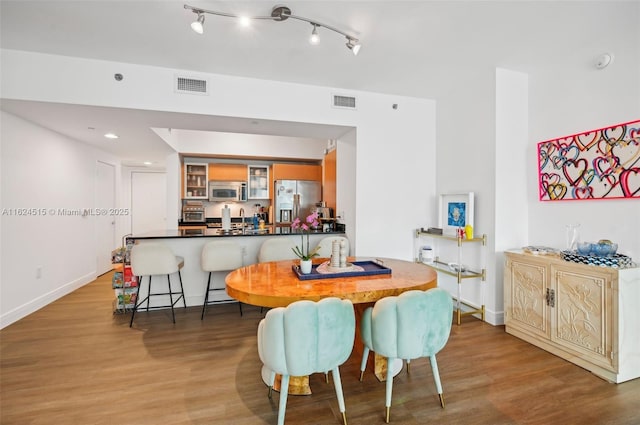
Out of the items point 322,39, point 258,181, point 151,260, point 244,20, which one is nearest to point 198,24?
point 244,20

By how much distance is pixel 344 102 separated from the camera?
3703 millimetres

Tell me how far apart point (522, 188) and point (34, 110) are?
5.39 m

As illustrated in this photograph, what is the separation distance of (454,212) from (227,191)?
4589 millimetres

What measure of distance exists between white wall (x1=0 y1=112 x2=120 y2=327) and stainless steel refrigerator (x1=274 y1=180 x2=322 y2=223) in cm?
331

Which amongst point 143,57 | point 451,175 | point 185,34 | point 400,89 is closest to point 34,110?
point 143,57

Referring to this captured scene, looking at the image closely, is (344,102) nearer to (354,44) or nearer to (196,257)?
(354,44)

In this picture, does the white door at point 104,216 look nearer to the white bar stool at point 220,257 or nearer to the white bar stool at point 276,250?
the white bar stool at point 220,257

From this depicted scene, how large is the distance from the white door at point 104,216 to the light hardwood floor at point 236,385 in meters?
2.50

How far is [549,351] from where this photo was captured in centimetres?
260

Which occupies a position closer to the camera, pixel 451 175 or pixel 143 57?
pixel 143 57

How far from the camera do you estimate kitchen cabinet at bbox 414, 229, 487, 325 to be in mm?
3303

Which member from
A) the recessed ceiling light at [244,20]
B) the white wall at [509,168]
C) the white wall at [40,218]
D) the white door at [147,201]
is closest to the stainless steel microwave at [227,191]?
the white door at [147,201]

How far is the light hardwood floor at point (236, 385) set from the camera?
5.96 ft

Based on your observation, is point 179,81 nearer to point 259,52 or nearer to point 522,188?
point 259,52
